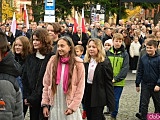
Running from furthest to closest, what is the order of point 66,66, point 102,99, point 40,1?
1. point 40,1
2. point 102,99
3. point 66,66

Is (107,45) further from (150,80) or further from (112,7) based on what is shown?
(112,7)

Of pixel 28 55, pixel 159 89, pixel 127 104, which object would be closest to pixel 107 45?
pixel 127 104

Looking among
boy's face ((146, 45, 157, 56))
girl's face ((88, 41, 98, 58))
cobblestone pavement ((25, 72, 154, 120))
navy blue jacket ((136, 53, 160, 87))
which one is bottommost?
cobblestone pavement ((25, 72, 154, 120))

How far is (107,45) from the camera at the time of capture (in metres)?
10.4

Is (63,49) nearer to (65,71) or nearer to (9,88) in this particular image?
(65,71)

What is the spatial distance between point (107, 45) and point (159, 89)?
2358 millimetres

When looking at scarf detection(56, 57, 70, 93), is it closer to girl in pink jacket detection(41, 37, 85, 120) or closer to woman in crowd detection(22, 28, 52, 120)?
girl in pink jacket detection(41, 37, 85, 120)

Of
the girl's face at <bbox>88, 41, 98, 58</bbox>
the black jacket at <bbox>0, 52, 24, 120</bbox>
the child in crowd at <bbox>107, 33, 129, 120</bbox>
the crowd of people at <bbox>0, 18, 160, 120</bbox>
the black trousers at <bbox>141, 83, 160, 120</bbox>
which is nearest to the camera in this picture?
the black jacket at <bbox>0, 52, 24, 120</bbox>

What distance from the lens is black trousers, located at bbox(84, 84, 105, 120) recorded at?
23.9 ft

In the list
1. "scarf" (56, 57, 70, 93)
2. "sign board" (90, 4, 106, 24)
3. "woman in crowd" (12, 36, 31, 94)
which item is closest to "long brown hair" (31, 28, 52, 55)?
"scarf" (56, 57, 70, 93)

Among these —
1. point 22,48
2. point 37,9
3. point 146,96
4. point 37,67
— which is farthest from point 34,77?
point 37,9

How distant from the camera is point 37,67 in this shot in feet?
20.2

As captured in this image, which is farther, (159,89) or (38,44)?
(159,89)

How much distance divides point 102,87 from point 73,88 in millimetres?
1854
